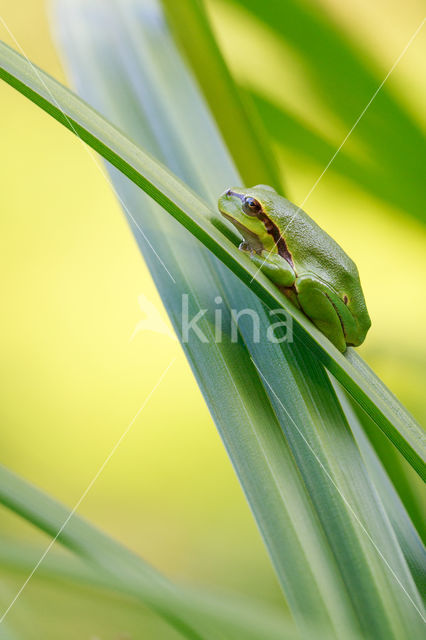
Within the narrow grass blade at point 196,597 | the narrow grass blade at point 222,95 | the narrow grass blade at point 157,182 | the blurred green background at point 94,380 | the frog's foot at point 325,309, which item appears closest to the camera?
the narrow grass blade at point 196,597

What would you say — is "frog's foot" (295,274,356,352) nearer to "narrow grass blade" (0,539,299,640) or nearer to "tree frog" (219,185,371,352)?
"tree frog" (219,185,371,352)

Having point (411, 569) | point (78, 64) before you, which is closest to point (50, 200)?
point (78, 64)

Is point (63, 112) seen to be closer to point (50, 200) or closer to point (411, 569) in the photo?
point (411, 569)

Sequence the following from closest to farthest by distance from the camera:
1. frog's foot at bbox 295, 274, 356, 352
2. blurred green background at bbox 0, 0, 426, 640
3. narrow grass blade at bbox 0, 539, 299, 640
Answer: narrow grass blade at bbox 0, 539, 299, 640
frog's foot at bbox 295, 274, 356, 352
blurred green background at bbox 0, 0, 426, 640


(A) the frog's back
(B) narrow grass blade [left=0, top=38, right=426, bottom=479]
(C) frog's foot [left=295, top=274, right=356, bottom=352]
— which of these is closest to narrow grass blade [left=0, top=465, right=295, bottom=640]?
(B) narrow grass blade [left=0, top=38, right=426, bottom=479]

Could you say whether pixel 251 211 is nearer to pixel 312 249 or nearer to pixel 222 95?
pixel 312 249

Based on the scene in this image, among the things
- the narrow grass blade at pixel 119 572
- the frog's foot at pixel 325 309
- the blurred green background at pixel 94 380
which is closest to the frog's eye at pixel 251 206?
the frog's foot at pixel 325 309

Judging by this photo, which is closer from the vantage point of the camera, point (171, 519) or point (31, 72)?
point (31, 72)

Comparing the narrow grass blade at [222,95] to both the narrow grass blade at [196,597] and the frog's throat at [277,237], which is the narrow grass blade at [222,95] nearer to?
the frog's throat at [277,237]
